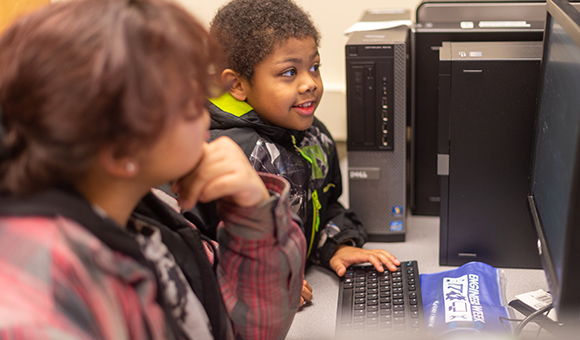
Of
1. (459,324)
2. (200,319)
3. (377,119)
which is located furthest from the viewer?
(377,119)

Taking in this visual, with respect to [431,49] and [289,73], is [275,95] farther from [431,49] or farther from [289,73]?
[431,49]

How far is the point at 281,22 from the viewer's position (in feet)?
3.25

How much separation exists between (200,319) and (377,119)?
0.59 metres

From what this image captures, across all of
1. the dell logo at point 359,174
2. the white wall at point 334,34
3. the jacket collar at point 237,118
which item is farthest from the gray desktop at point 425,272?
the white wall at point 334,34

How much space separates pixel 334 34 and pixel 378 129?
0.77 meters

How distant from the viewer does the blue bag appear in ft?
2.65

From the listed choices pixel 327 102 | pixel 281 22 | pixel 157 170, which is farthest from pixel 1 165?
pixel 327 102

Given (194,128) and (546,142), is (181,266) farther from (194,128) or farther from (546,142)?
(546,142)

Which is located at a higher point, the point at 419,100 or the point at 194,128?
the point at 194,128

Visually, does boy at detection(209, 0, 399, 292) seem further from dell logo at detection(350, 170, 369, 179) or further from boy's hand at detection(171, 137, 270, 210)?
boy's hand at detection(171, 137, 270, 210)

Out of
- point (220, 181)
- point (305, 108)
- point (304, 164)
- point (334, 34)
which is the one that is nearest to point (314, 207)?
point (304, 164)

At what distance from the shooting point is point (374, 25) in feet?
3.91

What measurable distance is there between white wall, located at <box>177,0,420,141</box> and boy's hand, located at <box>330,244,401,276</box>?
85cm

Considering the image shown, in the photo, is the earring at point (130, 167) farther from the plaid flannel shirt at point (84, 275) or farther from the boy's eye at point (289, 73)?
the boy's eye at point (289, 73)
